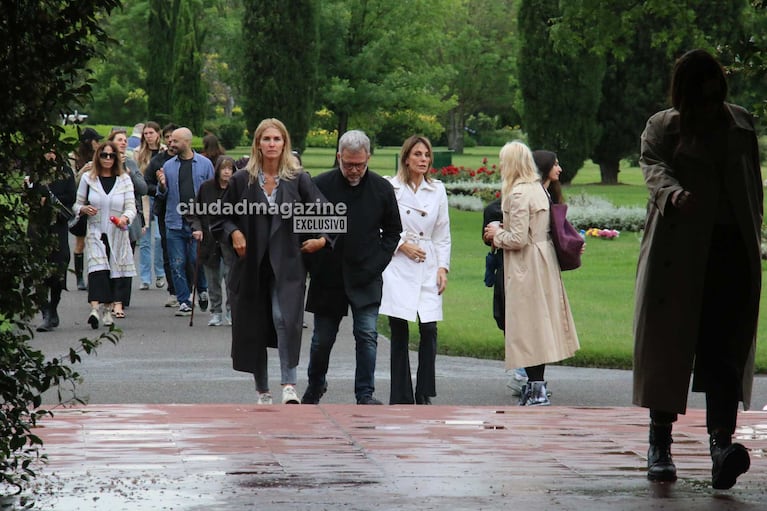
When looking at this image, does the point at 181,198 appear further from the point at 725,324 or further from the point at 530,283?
the point at 725,324

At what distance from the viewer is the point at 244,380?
11.2m

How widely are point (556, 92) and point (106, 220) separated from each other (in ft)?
93.1

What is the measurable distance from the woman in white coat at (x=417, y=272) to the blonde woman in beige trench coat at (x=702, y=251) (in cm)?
407

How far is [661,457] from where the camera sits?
6160 mm

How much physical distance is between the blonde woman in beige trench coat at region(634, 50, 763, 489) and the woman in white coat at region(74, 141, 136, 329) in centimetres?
898

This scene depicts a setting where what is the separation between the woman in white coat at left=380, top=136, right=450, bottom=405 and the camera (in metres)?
10.1

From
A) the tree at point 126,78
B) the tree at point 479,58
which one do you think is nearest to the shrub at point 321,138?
the tree at point 479,58

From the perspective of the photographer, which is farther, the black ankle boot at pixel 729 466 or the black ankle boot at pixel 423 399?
the black ankle boot at pixel 423 399

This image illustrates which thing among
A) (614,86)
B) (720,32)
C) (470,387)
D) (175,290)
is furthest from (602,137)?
(470,387)

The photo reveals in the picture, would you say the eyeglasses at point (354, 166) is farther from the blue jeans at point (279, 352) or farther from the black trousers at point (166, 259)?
the black trousers at point (166, 259)

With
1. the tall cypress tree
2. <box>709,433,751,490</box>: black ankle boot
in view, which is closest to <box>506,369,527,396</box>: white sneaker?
<box>709,433,751,490</box>: black ankle boot

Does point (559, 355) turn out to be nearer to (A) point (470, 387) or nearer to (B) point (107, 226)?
(A) point (470, 387)

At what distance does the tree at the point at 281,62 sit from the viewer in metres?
45.7

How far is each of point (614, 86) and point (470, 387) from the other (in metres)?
35.6
